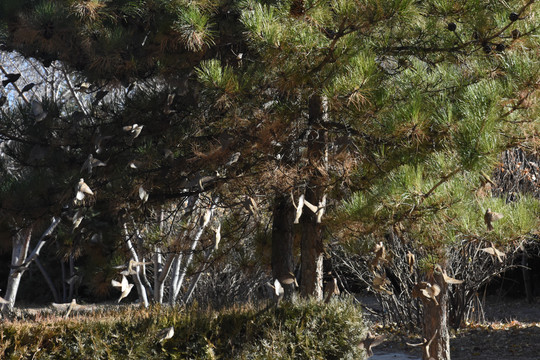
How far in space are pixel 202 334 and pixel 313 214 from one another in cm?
136

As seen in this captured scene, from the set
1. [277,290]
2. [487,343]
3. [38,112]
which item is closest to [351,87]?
[277,290]

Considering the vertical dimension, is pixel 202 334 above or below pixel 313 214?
below

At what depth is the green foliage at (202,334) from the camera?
180 inches

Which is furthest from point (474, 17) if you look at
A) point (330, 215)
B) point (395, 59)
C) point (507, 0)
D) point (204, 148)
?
point (204, 148)

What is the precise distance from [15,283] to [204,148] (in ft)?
17.7

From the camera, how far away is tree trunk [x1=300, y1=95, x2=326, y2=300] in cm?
485

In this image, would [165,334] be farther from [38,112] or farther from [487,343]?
[487,343]

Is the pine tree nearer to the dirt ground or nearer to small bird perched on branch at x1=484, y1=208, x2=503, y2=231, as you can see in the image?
small bird perched on branch at x1=484, y1=208, x2=503, y2=231

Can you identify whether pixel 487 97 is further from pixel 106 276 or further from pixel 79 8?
pixel 106 276

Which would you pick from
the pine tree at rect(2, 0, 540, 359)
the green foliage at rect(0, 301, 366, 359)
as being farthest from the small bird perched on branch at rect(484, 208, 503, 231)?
the green foliage at rect(0, 301, 366, 359)

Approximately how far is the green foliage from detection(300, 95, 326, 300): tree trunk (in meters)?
0.32

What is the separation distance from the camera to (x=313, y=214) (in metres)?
5.15

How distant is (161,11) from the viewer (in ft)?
16.3

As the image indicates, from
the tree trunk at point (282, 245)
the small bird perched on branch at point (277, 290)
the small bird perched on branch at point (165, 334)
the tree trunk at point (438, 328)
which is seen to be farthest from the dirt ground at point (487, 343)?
the small bird perched on branch at point (165, 334)
